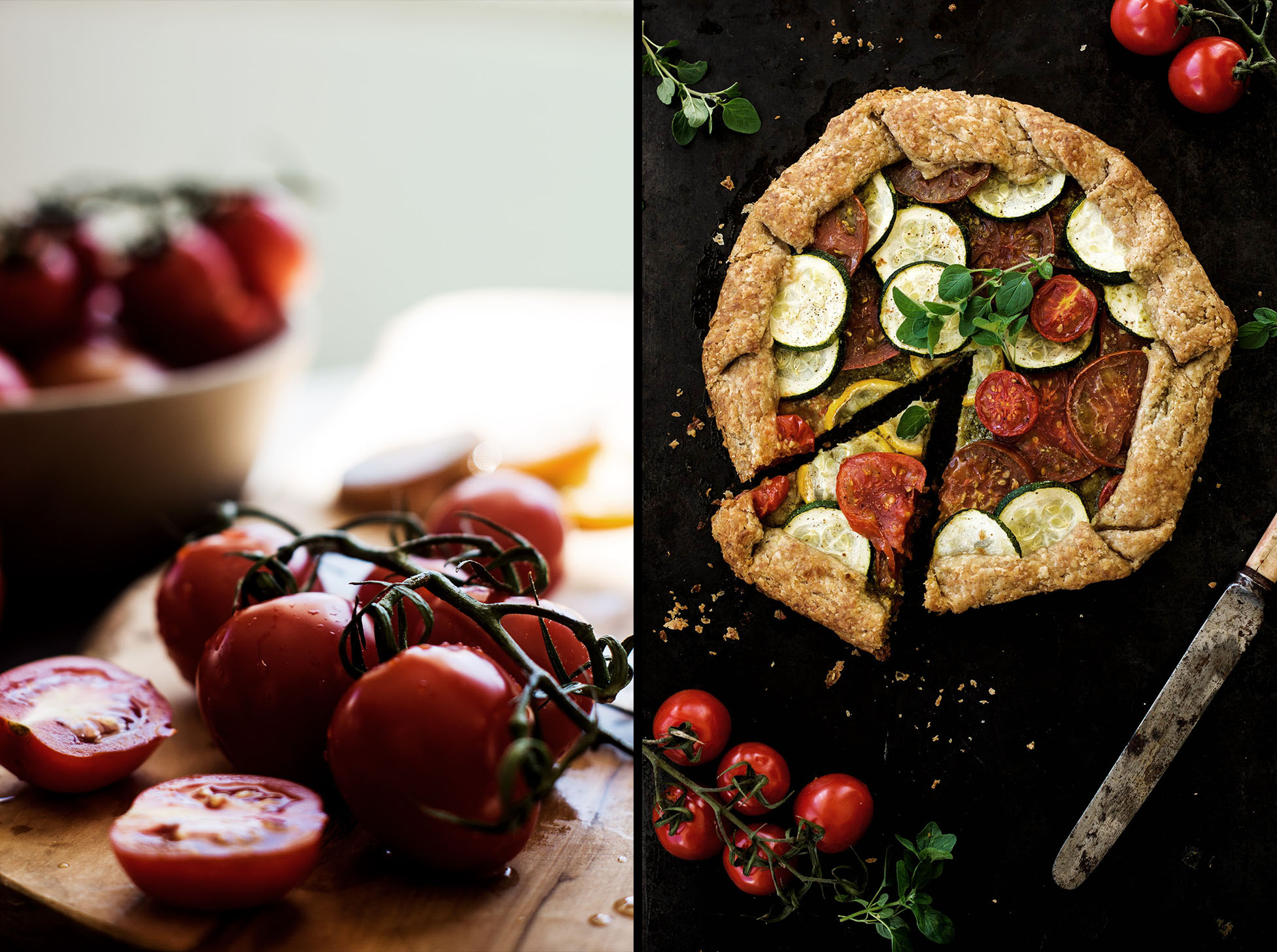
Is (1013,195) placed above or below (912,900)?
above

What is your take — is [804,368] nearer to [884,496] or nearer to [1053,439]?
[884,496]

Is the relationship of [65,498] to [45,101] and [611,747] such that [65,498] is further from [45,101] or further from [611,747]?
[45,101]

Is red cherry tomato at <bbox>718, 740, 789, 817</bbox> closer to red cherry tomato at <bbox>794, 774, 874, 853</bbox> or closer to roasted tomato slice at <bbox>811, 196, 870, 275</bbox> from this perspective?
red cherry tomato at <bbox>794, 774, 874, 853</bbox>

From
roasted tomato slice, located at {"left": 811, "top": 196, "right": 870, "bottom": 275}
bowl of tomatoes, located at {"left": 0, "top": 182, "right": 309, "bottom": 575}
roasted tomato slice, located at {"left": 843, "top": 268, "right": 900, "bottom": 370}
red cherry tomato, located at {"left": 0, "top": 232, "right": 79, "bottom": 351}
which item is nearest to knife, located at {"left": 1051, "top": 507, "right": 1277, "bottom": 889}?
roasted tomato slice, located at {"left": 843, "top": 268, "right": 900, "bottom": 370}

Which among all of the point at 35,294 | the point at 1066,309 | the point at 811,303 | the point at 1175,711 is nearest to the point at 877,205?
the point at 811,303

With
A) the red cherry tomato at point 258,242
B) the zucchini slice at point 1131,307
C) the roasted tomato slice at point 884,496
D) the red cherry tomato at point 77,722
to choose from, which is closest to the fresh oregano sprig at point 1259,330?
the zucchini slice at point 1131,307

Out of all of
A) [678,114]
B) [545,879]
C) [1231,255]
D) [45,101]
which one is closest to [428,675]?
[545,879]
